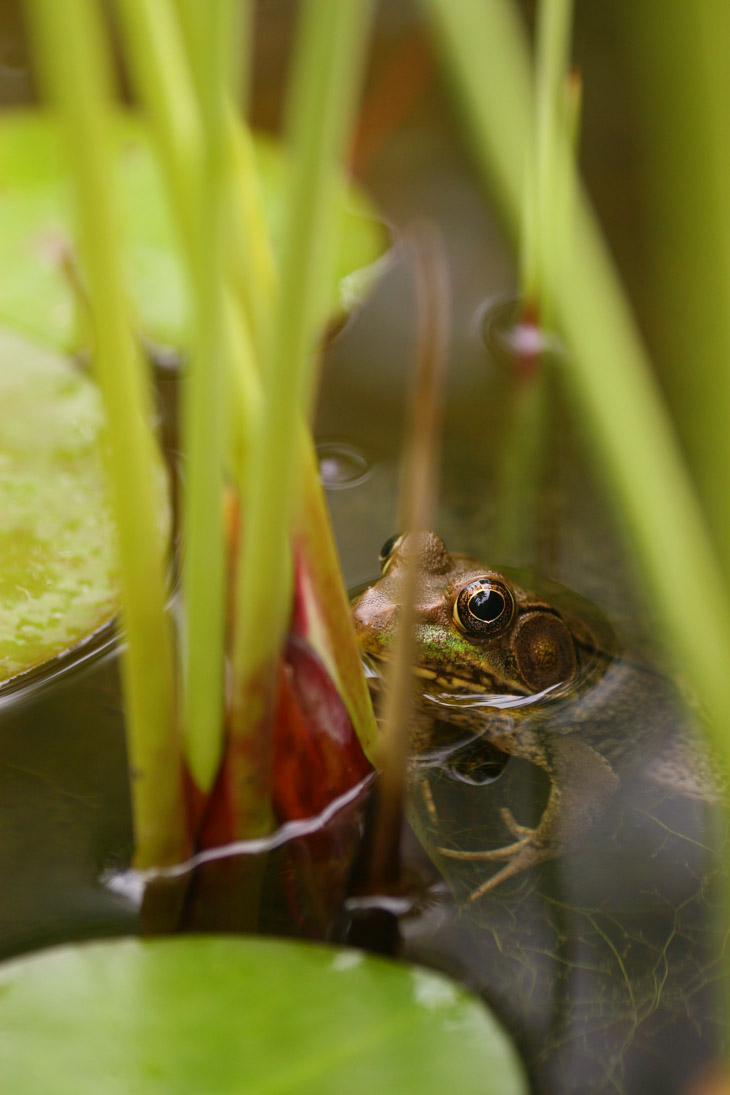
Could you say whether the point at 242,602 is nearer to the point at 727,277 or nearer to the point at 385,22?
the point at 727,277

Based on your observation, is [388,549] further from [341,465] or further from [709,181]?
[709,181]

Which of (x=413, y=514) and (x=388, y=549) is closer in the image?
(x=413, y=514)

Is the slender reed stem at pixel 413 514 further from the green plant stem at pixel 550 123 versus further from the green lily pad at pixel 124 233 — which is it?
the green lily pad at pixel 124 233

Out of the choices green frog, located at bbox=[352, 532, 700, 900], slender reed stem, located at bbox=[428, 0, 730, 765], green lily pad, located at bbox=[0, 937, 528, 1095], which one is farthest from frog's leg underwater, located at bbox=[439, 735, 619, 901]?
slender reed stem, located at bbox=[428, 0, 730, 765]

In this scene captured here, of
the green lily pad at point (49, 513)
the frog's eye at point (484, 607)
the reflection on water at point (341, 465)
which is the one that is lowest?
the frog's eye at point (484, 607)

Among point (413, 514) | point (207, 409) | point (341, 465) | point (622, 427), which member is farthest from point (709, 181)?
point (341, 465)

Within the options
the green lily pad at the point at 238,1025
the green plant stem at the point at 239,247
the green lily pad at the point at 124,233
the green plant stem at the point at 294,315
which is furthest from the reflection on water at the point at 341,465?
the green lily pad at the point at 238,1025

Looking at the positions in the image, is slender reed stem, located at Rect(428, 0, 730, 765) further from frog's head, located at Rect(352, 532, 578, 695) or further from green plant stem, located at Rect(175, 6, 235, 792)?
frog's head, located at Rect(352, 532, 578, 695)
